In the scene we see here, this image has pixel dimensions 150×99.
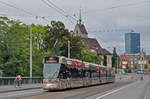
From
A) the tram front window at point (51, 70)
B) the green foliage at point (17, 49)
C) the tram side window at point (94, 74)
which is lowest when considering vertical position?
the tram side window at point (94, 74)

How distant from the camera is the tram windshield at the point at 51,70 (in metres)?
26.5

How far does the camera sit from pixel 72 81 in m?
29.5

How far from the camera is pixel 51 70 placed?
2670cm

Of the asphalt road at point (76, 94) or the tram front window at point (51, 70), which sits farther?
the tram front window at point (51, 70)

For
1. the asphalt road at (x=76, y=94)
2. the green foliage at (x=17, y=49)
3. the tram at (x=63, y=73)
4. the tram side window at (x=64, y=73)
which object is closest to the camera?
the asphalt road at (x=76, y=94)

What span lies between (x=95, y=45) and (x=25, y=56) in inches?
3625

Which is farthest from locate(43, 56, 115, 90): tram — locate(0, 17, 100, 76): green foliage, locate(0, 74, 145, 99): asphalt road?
locate(0, 17, 100, 76): green foliage

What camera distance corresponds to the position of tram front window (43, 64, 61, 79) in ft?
86.7

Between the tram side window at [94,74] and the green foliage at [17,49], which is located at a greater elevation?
the green foliage at [17,49]

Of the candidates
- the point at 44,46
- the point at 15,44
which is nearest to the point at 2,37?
the point at 15,44

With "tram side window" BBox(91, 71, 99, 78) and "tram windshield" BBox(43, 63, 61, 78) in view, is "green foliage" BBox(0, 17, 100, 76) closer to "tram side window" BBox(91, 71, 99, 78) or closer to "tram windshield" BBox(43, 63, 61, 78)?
"tram side window" BBox(91, 71, 99, 78)

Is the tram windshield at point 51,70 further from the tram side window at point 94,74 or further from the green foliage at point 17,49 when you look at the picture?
the green foliage at point 17,49

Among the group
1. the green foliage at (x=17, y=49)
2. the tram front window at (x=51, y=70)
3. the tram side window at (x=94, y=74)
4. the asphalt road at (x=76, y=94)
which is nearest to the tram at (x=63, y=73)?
the tram front window at (x=51, y=70)

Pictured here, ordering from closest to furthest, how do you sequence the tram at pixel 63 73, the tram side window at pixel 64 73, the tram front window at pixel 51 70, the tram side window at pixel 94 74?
1. the tram at pixel 63 73
2. the tram front window at pixel 51 70
3. the tram side window at pixel 64 73
4. the tram side window at pixel 94 74
